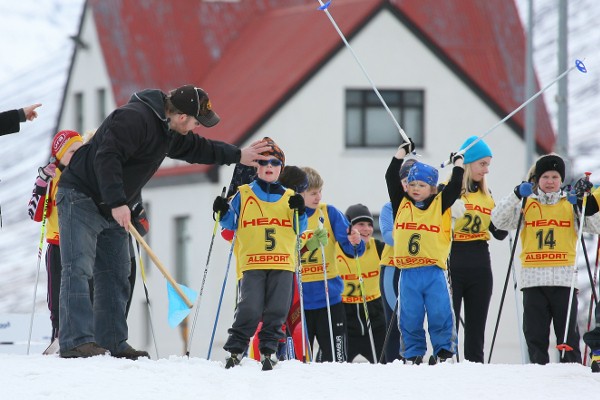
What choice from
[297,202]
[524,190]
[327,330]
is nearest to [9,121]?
[297,202]

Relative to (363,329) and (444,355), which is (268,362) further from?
(363,329)

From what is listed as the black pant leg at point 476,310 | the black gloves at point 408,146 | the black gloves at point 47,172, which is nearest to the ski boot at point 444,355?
the black pant leg at point 476,310

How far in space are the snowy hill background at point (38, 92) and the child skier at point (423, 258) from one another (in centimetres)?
4894

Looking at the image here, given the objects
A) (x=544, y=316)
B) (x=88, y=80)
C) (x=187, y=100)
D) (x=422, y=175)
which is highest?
(x=88, y=80)

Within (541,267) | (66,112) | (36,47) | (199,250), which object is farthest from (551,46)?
(541,267)

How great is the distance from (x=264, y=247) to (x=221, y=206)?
0.41 meters

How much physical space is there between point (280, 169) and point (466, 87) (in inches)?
941

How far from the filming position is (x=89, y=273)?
9.36 m

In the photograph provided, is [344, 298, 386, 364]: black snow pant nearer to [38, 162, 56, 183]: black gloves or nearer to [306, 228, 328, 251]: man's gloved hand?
[306, 228, 328, 251]: man's gloved hand

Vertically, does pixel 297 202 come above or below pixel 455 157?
below

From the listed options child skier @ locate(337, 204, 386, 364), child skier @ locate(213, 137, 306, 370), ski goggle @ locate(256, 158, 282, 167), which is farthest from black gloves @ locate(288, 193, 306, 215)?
child skier @ locate(337, 204, 386, 364)

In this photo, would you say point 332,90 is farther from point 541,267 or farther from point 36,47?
point 36,47

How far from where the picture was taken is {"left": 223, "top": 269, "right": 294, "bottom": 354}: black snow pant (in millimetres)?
9820

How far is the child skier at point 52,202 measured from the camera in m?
10.8
